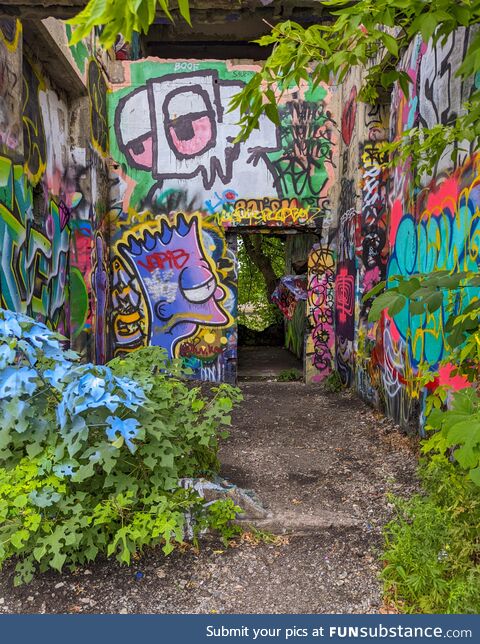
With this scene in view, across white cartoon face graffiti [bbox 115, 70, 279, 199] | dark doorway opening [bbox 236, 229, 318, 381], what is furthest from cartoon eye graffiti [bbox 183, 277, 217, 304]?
white cartoon face graffiti [bbox 115, 70, 279, 199]

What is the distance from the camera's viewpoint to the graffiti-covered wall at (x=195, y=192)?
25.5 feet

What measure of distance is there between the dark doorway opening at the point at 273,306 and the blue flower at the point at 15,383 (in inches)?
238

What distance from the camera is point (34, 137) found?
5.07m

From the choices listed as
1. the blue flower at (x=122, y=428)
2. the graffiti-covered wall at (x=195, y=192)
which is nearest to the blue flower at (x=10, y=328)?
the blue flower at (x=122, y=428)

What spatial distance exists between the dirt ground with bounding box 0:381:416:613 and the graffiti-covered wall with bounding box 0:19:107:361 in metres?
2.54

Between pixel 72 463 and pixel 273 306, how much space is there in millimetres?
12161

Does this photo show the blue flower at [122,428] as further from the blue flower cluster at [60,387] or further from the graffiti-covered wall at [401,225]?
the graffiti-covered wall at [401,225]

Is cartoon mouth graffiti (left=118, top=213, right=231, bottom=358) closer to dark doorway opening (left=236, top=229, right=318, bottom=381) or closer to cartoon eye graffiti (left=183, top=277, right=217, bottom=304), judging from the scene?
cartoon eye graffiti (left=183, top=277, right=217, bottom=304)

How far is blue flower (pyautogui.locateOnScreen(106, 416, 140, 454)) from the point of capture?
2.53 meters

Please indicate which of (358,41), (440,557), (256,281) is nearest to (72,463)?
(440,557)

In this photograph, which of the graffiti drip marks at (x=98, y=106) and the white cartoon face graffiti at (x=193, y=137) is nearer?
the graffiti drip marks at (x=98, y=106)

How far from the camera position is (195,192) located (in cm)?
790

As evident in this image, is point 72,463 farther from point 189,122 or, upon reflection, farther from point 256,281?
point 256,281

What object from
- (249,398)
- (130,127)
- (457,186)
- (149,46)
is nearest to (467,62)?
(457,186)
